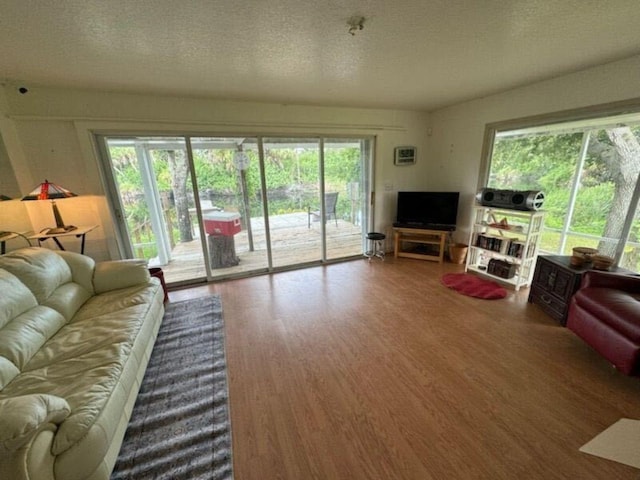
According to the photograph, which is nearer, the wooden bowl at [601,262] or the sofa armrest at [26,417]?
the sofa armrest at [26,417]

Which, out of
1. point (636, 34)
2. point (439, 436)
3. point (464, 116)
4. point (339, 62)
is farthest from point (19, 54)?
point (464, 116)

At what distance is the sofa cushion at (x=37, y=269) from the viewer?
5.93 ft

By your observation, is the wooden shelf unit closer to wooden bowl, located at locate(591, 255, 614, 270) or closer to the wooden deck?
wooden bowl, located at locate(591, 255, 614, 270)

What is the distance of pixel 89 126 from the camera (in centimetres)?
270

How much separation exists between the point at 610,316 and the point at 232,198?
3.87 meters

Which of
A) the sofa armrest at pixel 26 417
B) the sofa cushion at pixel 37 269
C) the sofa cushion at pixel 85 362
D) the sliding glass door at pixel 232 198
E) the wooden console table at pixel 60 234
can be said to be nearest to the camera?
the sofa armrest at pixel 26 417

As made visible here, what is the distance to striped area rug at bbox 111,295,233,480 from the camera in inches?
52.0

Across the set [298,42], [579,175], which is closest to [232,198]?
[298,42]

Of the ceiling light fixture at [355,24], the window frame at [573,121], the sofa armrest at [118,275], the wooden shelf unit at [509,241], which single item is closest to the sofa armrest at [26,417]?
the sofa armrest at [118,275]

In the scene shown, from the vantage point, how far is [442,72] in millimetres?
2490

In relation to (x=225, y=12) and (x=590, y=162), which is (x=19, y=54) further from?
(x=590, y=162)

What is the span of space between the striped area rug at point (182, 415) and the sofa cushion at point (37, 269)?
88cm

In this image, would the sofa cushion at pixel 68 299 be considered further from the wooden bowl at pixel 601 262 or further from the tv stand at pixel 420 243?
the wooden bowl at pixel 601 262

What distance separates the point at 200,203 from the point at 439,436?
11.0 ft
